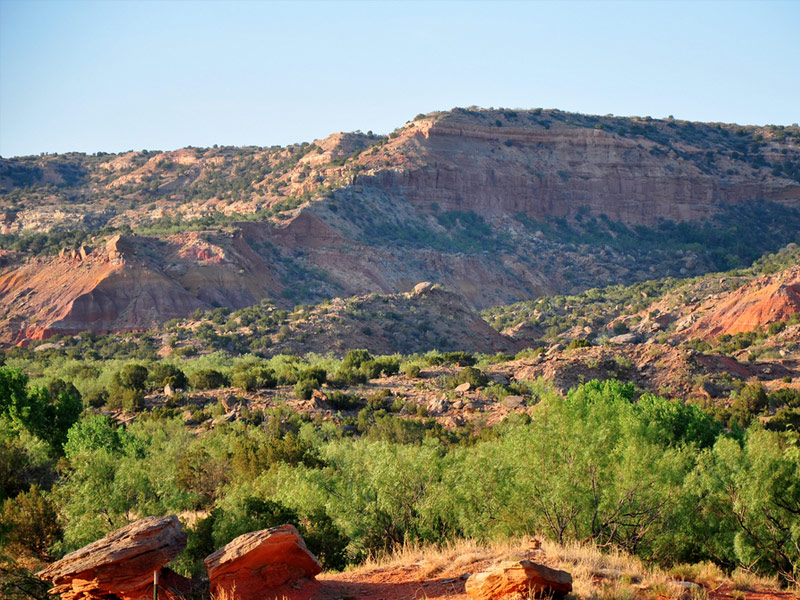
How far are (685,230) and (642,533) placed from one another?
8384cm

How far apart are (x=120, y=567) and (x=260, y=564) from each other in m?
1.97

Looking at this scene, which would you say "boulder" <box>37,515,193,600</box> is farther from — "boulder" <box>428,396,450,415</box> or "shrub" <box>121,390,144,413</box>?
"shrub" <box>121,390,144,413</box>

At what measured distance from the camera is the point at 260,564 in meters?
12.7

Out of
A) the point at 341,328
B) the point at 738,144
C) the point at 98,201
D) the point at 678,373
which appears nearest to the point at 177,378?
the point at 341,328

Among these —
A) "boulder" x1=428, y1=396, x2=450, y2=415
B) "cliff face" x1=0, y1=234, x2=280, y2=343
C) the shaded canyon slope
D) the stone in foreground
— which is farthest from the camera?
the shaded canyon slope

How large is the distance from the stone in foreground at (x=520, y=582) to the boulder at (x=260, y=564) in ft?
9.66

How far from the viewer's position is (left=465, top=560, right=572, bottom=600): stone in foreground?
1077 centimetres

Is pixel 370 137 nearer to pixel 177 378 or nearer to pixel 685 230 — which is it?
Result: pixel 685 230

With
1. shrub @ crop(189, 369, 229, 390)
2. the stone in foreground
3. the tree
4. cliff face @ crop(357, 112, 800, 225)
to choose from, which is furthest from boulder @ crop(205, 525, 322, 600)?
cliff face @ crop(357, 112, 800, 225)

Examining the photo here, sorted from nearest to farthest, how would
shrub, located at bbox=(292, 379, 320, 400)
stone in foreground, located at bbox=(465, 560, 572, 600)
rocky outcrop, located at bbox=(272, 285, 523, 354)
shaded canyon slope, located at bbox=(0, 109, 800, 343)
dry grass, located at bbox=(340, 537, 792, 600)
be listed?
stone in foreground, located at bbox=(465, 560, 572, 600)
dry grass, located at bbox=(340, 537, 792, 600)
shrub, located at bbox=(292, 379, 320, 400)
rocky outcrop, located at bbox=(272, 285, 523, 354)
shaded canyon slope, located at bbox=(0, 109, 800, 343)

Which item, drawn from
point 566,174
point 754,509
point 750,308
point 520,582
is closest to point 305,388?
point 754,509

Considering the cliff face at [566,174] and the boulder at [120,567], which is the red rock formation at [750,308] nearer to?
the cliff face at [566,174]

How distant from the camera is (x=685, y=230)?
93812mm

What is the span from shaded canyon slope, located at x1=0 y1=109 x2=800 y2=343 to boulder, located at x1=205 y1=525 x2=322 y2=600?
159ft
